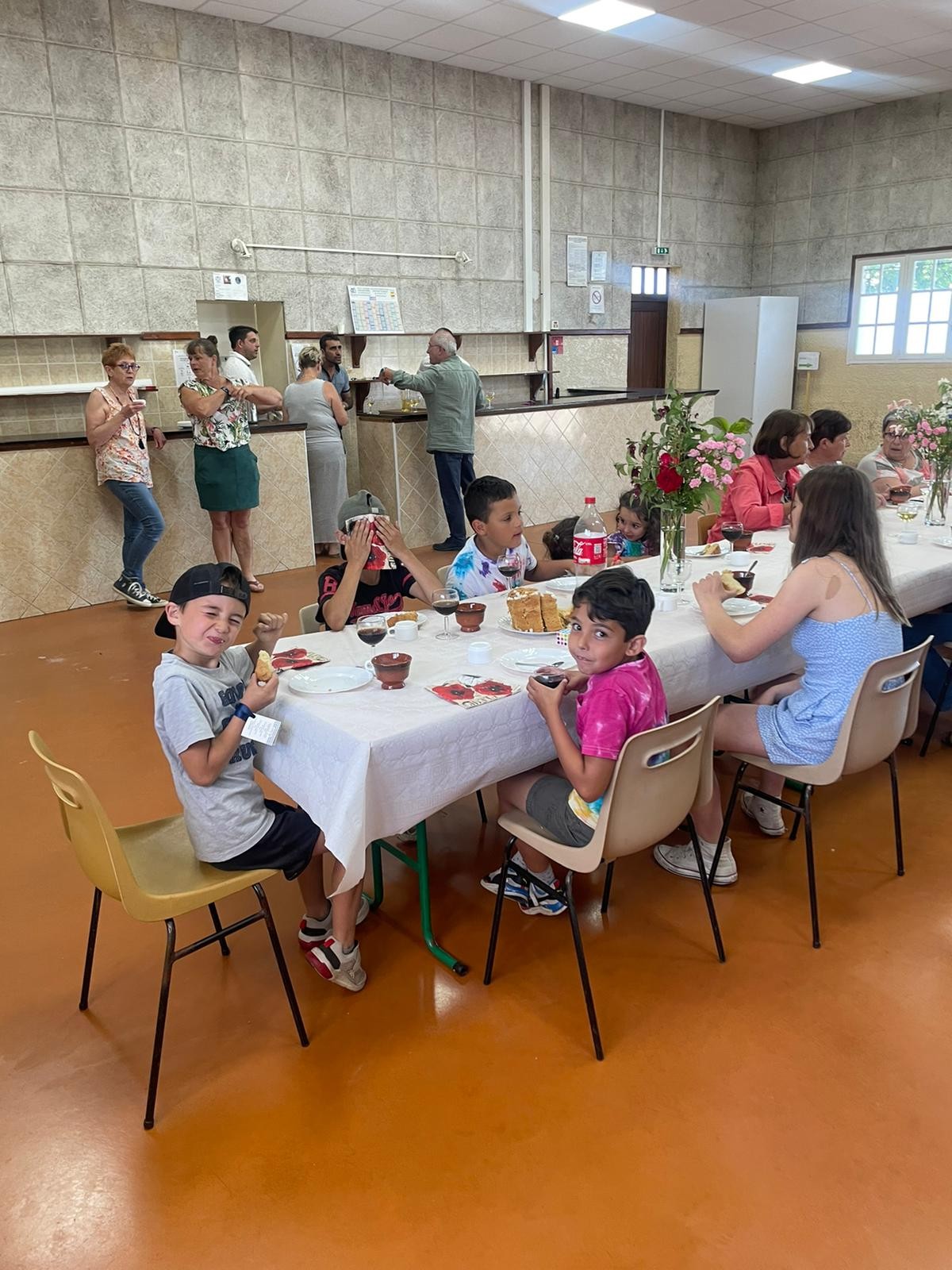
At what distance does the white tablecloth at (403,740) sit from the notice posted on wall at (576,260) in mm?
7651

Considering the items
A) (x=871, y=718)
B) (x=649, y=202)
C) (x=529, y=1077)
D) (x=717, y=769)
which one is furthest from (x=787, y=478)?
(x=649, y=202)

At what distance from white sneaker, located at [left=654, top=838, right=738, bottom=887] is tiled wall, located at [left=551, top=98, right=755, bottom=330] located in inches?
298

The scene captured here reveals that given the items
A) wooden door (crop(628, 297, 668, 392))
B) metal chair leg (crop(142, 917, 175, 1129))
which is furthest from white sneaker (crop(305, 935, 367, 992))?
wooden door (crop(628, 297, 668, 392))

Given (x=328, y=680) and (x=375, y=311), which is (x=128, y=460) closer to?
(x=375, y=311)

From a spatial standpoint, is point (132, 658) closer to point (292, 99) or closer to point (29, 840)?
point (29, 840)

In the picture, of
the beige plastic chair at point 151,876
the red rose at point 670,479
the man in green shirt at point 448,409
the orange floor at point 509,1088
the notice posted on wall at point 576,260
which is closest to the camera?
the orange floor at point 509,1088

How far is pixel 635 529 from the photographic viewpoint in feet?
12.7

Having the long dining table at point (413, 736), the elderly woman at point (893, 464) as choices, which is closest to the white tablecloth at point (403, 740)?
the long dining table at point (413, 736)

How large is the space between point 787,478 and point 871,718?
2198mm

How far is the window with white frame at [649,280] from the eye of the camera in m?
10.2

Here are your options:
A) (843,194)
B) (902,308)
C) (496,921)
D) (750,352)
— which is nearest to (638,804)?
(496,921)

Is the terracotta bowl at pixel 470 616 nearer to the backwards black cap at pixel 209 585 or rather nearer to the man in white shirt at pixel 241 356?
the backwards black cap at pixel 209 585

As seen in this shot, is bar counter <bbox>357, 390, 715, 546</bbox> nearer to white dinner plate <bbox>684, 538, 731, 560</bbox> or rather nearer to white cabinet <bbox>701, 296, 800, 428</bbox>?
white cabinet <bbox>701, 296, 800, 428</bbox>

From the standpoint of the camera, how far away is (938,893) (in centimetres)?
273
